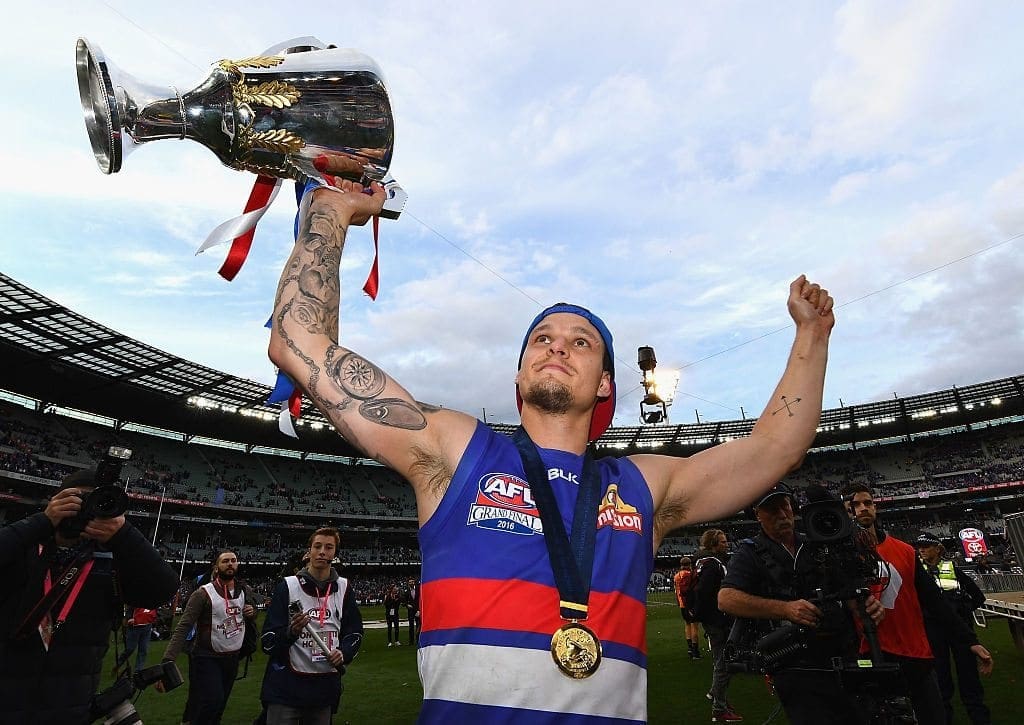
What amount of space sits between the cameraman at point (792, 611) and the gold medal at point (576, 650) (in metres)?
2.59

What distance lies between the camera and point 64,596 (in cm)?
331

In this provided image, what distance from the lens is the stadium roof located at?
28.9 meters

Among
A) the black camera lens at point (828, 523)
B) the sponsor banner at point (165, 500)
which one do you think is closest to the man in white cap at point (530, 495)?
the black camera lens at point (828, 523)

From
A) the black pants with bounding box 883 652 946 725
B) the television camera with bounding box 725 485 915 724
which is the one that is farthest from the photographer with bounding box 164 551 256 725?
the black pants with bounding box 883 652 946 725

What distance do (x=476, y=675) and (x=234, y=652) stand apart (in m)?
6.31

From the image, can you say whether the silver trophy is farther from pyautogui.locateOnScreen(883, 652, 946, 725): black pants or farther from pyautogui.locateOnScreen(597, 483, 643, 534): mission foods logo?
pyautogui.locateOnScreen(883, 652, 946, 725): black pants

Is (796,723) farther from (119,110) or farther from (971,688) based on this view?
(119,110)

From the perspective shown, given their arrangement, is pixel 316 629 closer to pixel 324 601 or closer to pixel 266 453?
pixel 324 601

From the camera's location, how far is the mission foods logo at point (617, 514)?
6.04 feet

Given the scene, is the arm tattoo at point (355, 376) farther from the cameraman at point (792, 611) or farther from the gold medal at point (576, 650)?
the cameraman at point (792, 611)

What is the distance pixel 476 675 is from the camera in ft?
4.88

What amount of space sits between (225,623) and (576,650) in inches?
252

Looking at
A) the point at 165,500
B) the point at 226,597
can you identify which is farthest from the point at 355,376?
the point at 165,500

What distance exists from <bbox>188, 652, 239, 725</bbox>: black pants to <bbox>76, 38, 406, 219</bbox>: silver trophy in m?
6.14
